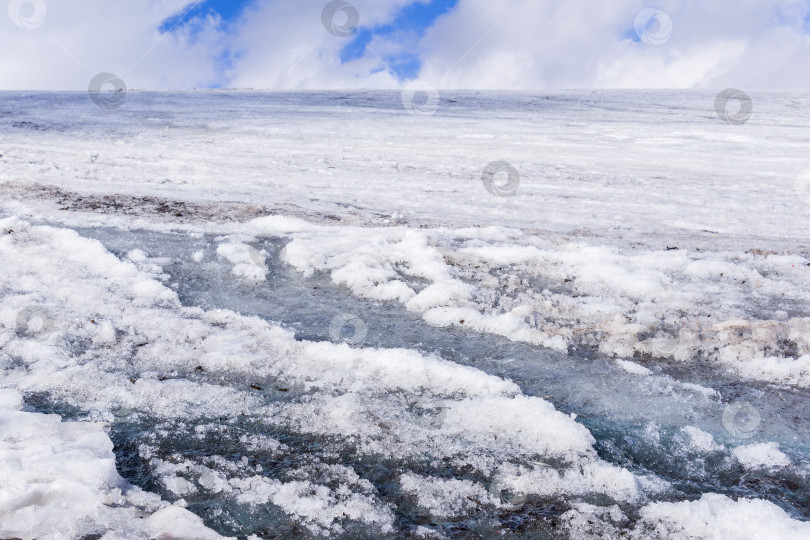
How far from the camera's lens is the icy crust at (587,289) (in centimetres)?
348

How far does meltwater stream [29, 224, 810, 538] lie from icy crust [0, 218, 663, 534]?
0.05m

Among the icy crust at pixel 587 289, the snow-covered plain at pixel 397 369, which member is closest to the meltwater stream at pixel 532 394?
the snow-covered plain at pixel 397 369

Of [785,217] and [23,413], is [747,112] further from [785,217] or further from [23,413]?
[23,413]

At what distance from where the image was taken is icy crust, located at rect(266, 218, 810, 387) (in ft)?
11.4

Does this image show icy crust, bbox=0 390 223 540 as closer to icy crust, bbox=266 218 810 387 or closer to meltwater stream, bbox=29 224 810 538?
meltwater stream, bbox=29 224 810 538

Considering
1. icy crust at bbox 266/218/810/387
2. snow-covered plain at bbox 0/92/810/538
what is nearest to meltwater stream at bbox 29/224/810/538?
snow-covered plain at bbox 0/92/810/538

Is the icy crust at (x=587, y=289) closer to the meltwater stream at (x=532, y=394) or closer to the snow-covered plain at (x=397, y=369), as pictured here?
the snow-covered plain at (x=397, y=369)

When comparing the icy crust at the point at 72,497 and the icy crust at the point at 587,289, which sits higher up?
the icy crust at the point at 587,289

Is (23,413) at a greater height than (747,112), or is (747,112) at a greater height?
(747,112)

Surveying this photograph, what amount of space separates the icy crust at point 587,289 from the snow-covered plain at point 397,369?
22 millimetres

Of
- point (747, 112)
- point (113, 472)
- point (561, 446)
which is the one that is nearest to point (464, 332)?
point (561, 446)

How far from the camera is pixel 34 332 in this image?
3.30 metres

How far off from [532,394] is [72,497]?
6.45ft

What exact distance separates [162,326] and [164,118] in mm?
16581
